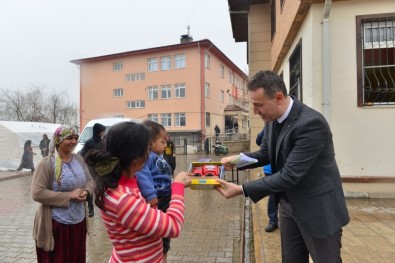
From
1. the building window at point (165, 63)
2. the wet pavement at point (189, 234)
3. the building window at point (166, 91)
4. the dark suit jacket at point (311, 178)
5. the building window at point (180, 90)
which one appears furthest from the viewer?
the building window at point (166, 91)

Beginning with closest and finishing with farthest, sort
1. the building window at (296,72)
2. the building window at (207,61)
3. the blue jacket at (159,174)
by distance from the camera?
the blue jacket at (159,174), the building window at (296,72), the building window at (207,61)

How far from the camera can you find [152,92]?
32406 millimetres

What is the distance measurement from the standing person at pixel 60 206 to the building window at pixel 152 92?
95.2ft

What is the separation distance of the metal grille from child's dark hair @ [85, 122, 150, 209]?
5.80 m

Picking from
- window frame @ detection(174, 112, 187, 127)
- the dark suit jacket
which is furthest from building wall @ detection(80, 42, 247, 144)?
the dark suit jacket

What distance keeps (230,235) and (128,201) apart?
14.1ft

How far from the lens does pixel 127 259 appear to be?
181 cm

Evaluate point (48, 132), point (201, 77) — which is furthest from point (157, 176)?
point (201, 77)

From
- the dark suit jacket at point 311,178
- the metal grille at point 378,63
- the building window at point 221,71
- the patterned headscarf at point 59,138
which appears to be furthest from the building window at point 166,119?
the dark suit jacket at point 311,178

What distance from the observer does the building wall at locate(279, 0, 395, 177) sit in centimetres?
629

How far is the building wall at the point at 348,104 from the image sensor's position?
6289 millimetres

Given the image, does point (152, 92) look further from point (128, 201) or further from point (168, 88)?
point (128, 201)

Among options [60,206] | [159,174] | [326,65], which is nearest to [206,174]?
[159,174]

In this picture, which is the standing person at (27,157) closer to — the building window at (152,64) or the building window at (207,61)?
the building window at (152,64)
